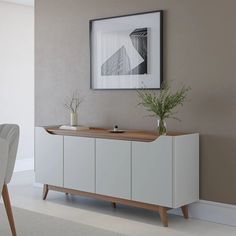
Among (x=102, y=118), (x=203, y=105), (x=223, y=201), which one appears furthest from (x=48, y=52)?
(x=223, y=201)

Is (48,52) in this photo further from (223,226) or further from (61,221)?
(223,226)

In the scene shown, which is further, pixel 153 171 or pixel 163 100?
pixel 163 100

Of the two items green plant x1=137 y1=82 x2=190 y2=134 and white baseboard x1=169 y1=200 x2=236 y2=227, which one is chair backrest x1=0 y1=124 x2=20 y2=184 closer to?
green plant x1=137 y1=82 x2=190 y2=134

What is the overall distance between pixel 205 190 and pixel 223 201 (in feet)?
0.60

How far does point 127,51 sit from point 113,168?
44.0 inches

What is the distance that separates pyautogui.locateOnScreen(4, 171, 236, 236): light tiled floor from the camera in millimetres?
3838

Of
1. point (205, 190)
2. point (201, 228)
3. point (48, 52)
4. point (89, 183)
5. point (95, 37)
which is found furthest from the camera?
point (48, 52)

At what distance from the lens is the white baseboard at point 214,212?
3977 mm

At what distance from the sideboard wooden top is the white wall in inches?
73.8

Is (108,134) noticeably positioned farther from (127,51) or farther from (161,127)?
(127,51)

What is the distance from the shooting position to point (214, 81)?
4035 mm

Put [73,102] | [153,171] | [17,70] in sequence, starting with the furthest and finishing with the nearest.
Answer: [17,70], [73,102], [153,171]

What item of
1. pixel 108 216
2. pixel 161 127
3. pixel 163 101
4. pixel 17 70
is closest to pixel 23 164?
pixel 17 70

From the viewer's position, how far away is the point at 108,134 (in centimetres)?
429
